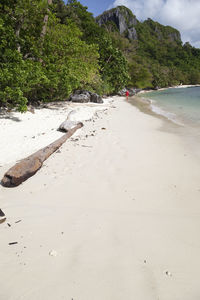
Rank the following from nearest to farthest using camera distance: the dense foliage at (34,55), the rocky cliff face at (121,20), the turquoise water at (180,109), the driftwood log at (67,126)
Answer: the driftwood log at (67,126) → the dense foliage at (34,55) → the turquoise water at (180,109) → the rocky cliff face at (121,20)

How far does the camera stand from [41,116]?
10.8m

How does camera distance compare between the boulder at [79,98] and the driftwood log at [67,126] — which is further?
the boulder at [79,98]

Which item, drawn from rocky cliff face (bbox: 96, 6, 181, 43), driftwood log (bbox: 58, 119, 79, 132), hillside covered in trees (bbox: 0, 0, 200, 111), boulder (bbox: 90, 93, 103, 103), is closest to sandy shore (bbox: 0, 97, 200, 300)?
driftwood log (bbox: 58, 119, 79, 132)

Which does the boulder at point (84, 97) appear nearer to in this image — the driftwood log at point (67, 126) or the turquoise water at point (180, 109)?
the turquoise water at point (180, 109)

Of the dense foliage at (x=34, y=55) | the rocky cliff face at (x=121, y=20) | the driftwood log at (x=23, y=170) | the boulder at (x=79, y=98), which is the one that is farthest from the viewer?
the rocky cliff face at (x=121, y=20)

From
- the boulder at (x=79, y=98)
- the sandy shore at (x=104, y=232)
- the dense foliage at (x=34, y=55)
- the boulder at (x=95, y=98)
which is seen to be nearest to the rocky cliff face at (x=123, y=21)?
the boulder at (x=95, y=98)

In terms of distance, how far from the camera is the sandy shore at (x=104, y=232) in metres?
1.70

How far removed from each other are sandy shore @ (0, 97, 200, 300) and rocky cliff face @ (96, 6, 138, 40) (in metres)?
177

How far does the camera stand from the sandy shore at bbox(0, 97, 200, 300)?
1701 mm

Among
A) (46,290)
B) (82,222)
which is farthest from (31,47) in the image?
(46,290)

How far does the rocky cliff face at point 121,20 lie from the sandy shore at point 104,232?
177 meters

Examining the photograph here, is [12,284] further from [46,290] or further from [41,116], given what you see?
[41,116]

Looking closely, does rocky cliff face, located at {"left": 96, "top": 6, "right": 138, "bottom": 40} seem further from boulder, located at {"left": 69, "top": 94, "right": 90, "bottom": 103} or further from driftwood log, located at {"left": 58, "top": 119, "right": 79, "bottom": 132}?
driftwood log, located at {"left": 58, "top": 119, "right": 79, "bottom": 132}

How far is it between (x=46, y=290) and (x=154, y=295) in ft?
3.57
